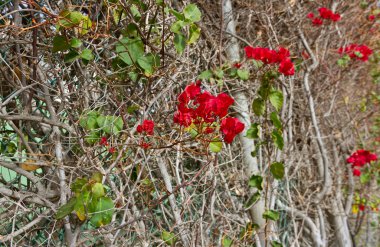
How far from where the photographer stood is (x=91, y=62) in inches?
82.8

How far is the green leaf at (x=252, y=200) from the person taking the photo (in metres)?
2.76

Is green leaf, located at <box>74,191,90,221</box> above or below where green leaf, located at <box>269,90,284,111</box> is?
below

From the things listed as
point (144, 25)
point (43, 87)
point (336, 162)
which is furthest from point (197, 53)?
point (336, 162)

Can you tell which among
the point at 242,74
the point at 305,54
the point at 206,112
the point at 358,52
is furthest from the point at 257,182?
the point at 358,52

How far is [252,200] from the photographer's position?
9.21ft

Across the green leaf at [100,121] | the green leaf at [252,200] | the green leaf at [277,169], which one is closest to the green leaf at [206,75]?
the green leaf at [277,169]

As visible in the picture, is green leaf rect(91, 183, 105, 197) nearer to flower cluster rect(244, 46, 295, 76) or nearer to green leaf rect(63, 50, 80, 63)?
green leaf rect(63, 50, 80, 63)

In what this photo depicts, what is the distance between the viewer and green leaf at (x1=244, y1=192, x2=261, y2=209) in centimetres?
276

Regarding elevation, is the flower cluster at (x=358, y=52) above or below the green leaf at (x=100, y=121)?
above

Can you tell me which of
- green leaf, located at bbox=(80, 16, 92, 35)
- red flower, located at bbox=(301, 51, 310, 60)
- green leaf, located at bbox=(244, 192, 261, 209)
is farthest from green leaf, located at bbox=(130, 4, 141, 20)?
red flower, located at bbox=(301, 51, 310, 60)

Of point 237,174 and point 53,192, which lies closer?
point 53,192

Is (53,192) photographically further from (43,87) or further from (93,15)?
(93,15)

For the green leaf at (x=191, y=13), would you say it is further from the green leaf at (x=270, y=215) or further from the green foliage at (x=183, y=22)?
the green leaf at (x=270, y=215)

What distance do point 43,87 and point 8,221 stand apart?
0.54m
